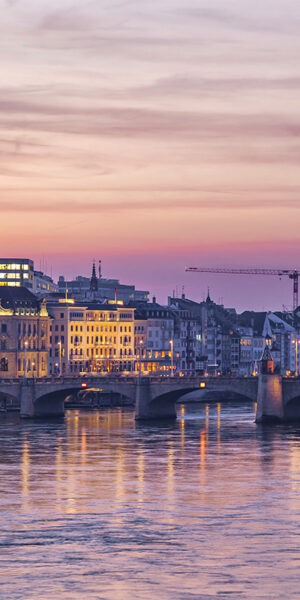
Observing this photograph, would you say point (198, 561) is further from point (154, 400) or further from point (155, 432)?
point (154, 400)

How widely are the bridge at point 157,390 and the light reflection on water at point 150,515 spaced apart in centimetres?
966

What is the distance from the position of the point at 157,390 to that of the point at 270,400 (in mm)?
13735

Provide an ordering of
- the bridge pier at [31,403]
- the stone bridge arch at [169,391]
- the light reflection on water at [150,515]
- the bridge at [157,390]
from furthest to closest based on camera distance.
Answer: the bridge pier at [31,403], the stone bridge arch at [169,391], the bridge at [157,390], the light reflection on water at [150,515]

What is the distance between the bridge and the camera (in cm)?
14288

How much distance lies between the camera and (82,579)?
63781mm

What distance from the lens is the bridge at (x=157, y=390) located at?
14288 centimetres

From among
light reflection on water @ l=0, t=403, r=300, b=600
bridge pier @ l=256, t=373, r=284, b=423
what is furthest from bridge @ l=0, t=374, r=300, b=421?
light reflection on water @ l=0, t=403, r=300, b=600

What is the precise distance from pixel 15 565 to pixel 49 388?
8773 cm

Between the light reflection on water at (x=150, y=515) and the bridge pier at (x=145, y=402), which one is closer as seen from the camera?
the light reflection on water at (x=150, y=515)

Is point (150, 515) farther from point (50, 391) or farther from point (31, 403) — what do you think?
point (31, 403)

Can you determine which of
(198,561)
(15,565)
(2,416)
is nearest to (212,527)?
(198,561)

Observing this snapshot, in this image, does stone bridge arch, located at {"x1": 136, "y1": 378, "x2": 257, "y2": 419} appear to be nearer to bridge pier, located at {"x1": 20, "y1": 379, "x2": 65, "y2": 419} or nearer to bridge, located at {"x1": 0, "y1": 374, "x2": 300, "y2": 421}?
bridge, located at {"x1": 0, "y1": 374, "x2": 300, "y2": 421}

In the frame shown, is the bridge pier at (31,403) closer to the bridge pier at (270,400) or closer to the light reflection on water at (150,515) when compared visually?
the light reflection on water at (150,515)

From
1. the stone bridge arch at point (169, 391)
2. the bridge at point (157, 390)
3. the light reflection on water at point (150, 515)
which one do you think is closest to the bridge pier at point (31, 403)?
the bridge at point (157, 390)
